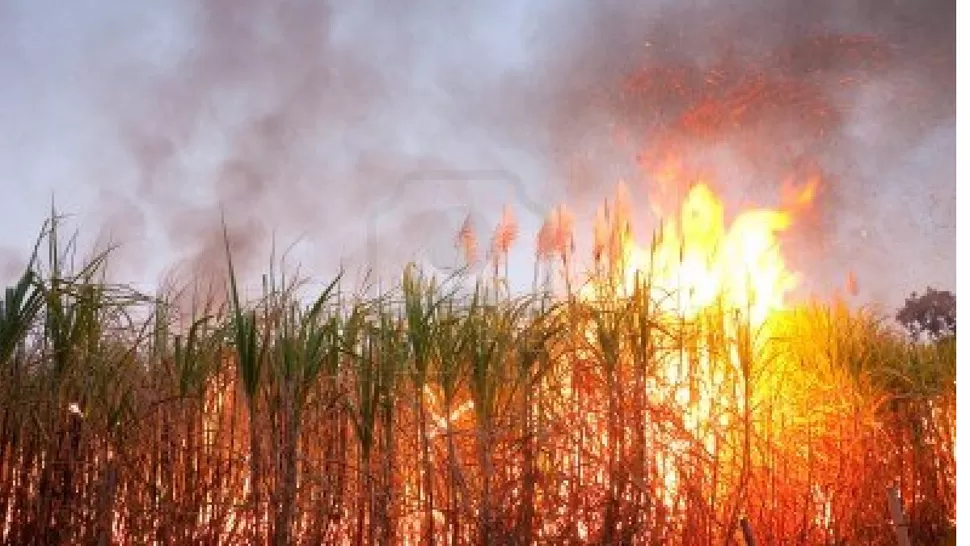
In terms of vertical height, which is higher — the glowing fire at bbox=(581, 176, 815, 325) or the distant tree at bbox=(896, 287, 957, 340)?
the distant tree at bbox=(896, 287, 957, 340)

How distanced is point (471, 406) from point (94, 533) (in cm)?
80

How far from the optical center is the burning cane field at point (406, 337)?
220 centimetres

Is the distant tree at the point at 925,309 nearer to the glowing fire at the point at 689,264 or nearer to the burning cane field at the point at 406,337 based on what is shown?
the burning cane field at the point at 406,337

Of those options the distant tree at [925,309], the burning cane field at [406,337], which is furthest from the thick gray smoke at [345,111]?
the distant tree at [925,309]

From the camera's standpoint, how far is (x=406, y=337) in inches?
90.6

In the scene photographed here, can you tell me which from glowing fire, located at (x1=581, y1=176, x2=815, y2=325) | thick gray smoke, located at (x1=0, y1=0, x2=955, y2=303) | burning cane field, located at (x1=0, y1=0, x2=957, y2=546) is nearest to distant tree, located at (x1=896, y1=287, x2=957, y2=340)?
thick gray smoke, located at (x1=0, y1=0, x2=955, y2=303)

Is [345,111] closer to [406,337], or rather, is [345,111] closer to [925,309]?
[406,337]

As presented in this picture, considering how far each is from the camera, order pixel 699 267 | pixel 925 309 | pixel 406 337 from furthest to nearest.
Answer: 1. pixel 925 309
2. pixel 699 267
3. pixel 406 337

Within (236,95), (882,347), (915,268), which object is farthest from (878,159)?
(236,95)

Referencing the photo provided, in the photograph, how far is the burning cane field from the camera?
7.20 feet

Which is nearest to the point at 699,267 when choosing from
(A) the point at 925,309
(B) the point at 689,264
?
(B) the point at 689,264

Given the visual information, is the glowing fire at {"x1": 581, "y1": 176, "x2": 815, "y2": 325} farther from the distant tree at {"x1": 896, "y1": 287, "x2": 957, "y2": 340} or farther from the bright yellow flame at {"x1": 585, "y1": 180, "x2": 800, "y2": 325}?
the distant tree at {"x1": 896, "y1": 287, "x2": 957, "y2": 340}

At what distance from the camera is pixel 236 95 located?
3.14 m

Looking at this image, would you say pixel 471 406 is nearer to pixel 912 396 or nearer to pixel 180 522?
pixel 180 522
